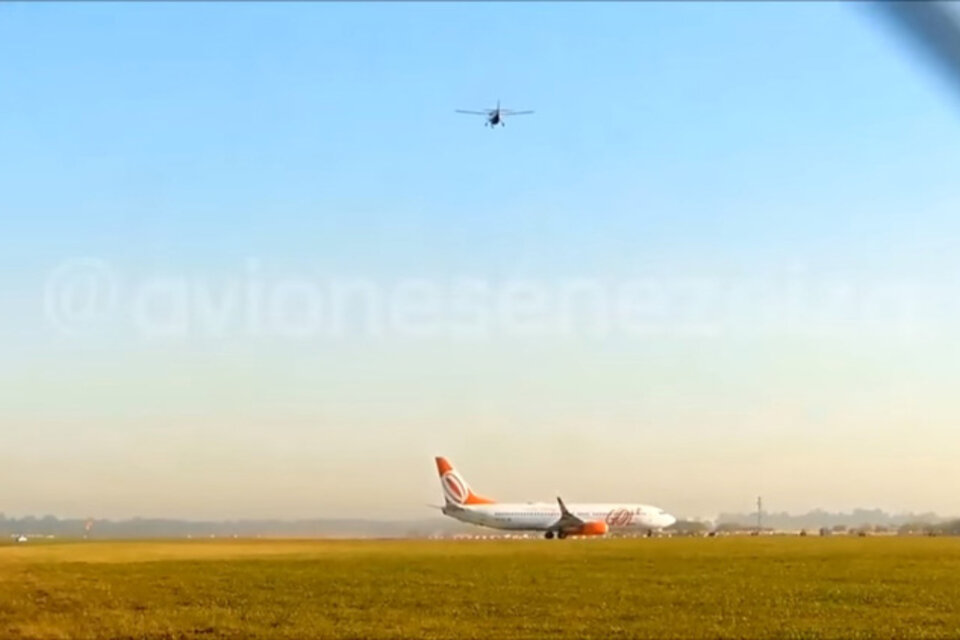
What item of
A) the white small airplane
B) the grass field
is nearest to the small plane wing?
the white small airplane

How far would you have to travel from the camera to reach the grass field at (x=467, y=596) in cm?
2595

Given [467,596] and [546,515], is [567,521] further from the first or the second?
[467,596]

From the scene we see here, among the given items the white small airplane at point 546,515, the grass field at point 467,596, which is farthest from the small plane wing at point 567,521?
the grass field at point 467,596

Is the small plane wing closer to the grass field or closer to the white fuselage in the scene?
the white fuselage

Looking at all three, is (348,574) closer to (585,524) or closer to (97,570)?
(97,570)

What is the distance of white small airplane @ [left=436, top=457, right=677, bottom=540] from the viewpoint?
9544 cm

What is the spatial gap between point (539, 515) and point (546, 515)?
570 mm

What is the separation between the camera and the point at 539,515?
3846 inches

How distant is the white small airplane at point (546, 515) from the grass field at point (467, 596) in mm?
45580

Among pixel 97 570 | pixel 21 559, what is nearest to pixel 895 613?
pixel 97 570

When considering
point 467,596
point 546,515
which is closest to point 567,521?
point 546,515

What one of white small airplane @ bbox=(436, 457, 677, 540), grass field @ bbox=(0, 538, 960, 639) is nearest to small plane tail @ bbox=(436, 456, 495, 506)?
white small airplane @ bbox=(436, 457, 677, 540)

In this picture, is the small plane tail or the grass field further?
the small plane tail

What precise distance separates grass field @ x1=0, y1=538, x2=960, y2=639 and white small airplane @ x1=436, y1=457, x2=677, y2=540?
45.6 meters
